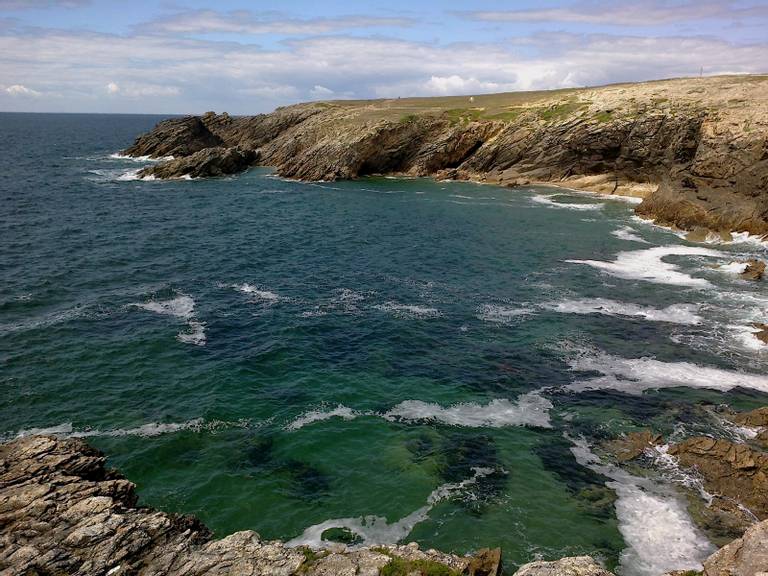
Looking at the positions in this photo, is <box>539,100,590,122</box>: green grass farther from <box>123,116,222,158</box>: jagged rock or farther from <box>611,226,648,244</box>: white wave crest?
<box>123,116,222,158</box>: jagged rock

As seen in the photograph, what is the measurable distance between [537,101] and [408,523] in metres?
123

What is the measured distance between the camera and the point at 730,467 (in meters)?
27.4

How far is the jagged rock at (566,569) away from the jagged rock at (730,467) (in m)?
13.4

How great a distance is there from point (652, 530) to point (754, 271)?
1721 inches

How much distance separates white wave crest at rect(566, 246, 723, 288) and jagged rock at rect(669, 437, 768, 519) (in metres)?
30.9

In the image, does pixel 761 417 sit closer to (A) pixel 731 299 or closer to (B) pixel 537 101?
(A) pixel 731 299

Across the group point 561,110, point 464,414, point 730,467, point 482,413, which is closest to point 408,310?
point 464,414

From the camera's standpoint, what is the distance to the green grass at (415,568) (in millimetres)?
16797

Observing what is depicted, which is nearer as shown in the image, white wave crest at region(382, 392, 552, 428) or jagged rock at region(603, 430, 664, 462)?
jagged rock at region(603, 430, 664, 462)

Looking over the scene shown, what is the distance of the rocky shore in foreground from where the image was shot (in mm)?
16047

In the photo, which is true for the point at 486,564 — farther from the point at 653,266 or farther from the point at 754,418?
the point at 653,266

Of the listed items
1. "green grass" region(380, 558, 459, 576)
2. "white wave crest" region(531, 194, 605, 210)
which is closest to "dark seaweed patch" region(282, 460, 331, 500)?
"green grass" region(380, 558, 459, 576)

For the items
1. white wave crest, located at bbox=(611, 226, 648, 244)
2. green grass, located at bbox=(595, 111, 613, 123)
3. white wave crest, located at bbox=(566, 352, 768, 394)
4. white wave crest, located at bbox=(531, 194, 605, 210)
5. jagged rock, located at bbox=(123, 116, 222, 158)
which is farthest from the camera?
jagged rock, located at bbox=(123, 116, 222, 158)

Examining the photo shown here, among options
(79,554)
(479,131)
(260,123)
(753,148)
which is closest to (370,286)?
(79,554)
